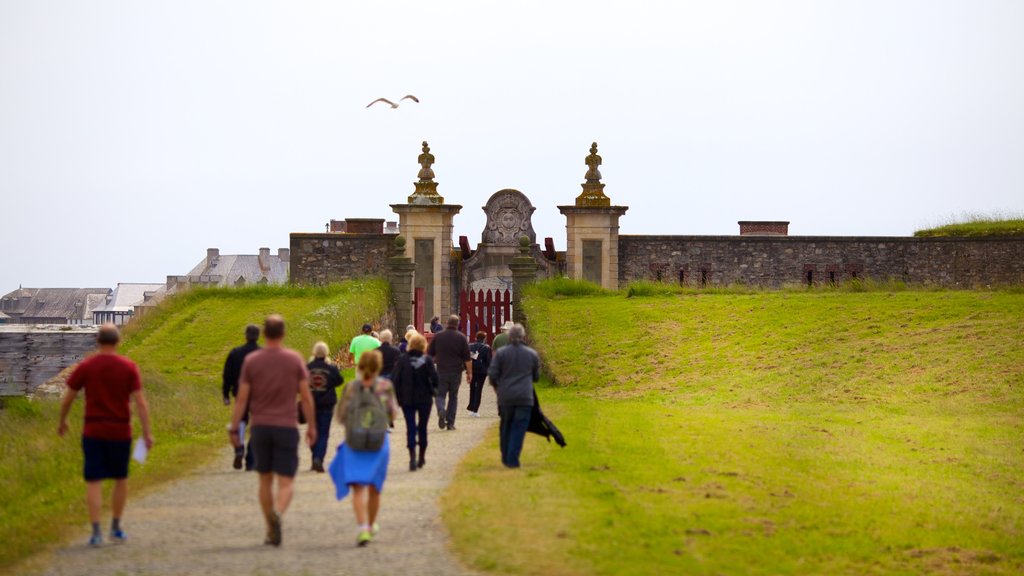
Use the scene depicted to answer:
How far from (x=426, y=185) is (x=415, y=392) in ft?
93.3

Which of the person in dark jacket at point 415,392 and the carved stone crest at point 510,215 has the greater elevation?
the carved stone crest at point 510,215

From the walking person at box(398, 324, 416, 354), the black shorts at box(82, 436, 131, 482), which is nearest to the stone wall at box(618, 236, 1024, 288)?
the walking person at box(398, 324, 416, 354)

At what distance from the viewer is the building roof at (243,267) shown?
9931cm

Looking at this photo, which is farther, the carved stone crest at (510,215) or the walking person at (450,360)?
the carved stone crest at (510,215)

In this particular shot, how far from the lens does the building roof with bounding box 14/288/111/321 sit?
12525 cm

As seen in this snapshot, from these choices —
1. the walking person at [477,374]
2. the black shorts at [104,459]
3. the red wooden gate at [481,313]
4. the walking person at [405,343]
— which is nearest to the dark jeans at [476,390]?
the walking person at [477,374]

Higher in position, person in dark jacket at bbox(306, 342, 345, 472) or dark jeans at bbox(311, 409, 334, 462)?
person in dark jacket at bbox(306, 342, 345, 472)

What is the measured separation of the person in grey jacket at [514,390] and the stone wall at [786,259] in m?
29.7

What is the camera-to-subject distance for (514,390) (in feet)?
63.7

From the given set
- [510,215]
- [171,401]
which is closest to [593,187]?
[510,215]

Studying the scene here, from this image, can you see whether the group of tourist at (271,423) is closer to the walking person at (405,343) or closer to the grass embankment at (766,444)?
the grass embankment at (766,444)

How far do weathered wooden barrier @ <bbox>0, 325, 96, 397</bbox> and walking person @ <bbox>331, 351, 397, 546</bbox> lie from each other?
34311 millimetres

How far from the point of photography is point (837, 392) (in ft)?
101

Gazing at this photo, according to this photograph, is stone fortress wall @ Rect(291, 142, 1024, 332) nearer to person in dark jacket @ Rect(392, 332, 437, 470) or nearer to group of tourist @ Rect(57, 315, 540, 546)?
person in dark jacket @ Rect(392, 332, 437, 470)
